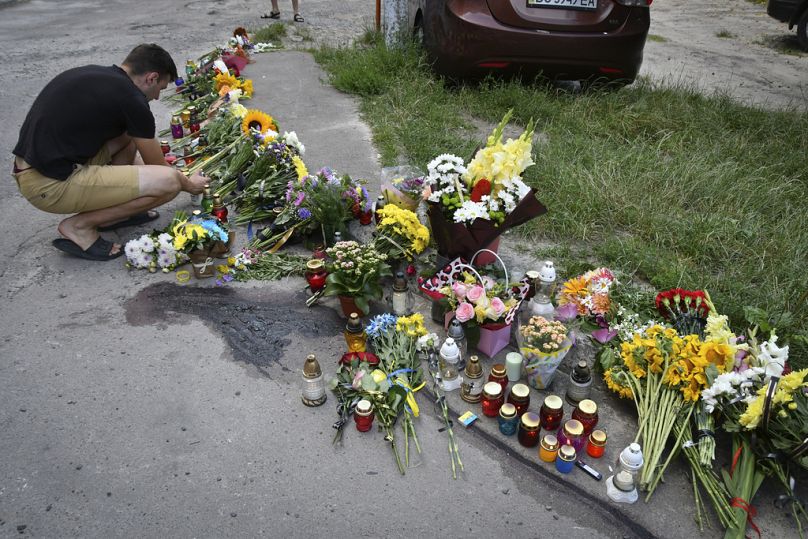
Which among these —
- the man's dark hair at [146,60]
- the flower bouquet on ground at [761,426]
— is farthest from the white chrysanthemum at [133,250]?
the flower bouquet on ground at [761,426]

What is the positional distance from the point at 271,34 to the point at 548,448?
8378mm

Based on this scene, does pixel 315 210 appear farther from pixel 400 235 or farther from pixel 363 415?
pixel 363 415

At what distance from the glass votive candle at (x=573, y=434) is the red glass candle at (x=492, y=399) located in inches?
12.8

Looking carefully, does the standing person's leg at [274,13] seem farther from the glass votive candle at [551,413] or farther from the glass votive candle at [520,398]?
the glass votive candle at [551,413]

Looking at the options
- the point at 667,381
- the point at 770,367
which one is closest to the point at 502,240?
the point at 667,381

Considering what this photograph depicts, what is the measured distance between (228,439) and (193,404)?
1.04 ft

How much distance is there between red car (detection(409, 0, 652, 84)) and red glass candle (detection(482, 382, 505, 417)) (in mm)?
4104

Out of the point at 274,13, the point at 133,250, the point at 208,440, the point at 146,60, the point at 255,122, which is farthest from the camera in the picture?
the point at 274,13

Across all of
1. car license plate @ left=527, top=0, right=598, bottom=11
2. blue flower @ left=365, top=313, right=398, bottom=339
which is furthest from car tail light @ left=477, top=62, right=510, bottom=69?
blue flower @ left=365, top=313, right=398, bottom=339

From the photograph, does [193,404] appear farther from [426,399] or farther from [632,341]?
[632,341]

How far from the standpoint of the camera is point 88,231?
4.01 metres

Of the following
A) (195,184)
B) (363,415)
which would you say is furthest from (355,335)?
(195,184)

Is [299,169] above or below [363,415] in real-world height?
above

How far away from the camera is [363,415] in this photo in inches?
105
